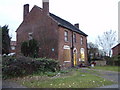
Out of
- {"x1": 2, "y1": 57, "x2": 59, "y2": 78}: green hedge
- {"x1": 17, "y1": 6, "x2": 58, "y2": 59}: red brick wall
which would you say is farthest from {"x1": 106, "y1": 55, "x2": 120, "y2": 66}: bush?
{"x1": 2, "y1": 57, "x2": 59, "y2": 78}: green hedge

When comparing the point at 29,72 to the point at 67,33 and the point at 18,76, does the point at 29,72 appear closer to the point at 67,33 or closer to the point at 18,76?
the point at 18,76

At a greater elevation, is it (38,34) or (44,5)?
(44,5)

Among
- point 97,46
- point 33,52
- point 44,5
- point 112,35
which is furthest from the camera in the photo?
point 97,46

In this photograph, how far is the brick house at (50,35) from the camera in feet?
74.0

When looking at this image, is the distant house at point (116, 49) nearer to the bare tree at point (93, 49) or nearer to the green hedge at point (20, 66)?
the bare tree at point (93, 49)

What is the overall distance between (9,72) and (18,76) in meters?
0.79

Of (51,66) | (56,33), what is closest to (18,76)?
(51,66)

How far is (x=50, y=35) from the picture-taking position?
75.7 feet

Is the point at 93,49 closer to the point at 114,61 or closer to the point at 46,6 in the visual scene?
the point at 114,61

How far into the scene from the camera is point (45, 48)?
23438 millimetres

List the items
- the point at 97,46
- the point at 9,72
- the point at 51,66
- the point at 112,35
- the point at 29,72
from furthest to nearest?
the point at 97,46, the point at 112,35, the point at 51,66, the point at 29,72, the point at 9,72

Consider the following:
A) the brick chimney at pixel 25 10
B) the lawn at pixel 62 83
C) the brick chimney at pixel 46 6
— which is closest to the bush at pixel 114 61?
the brick chimney at pixel 46 6

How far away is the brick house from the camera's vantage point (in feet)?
74.0

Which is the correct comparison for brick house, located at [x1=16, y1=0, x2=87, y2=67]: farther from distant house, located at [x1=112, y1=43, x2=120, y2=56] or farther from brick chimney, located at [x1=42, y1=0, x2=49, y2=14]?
distant house, located at [x1=112, y1=43, x2=120, y2=56]
